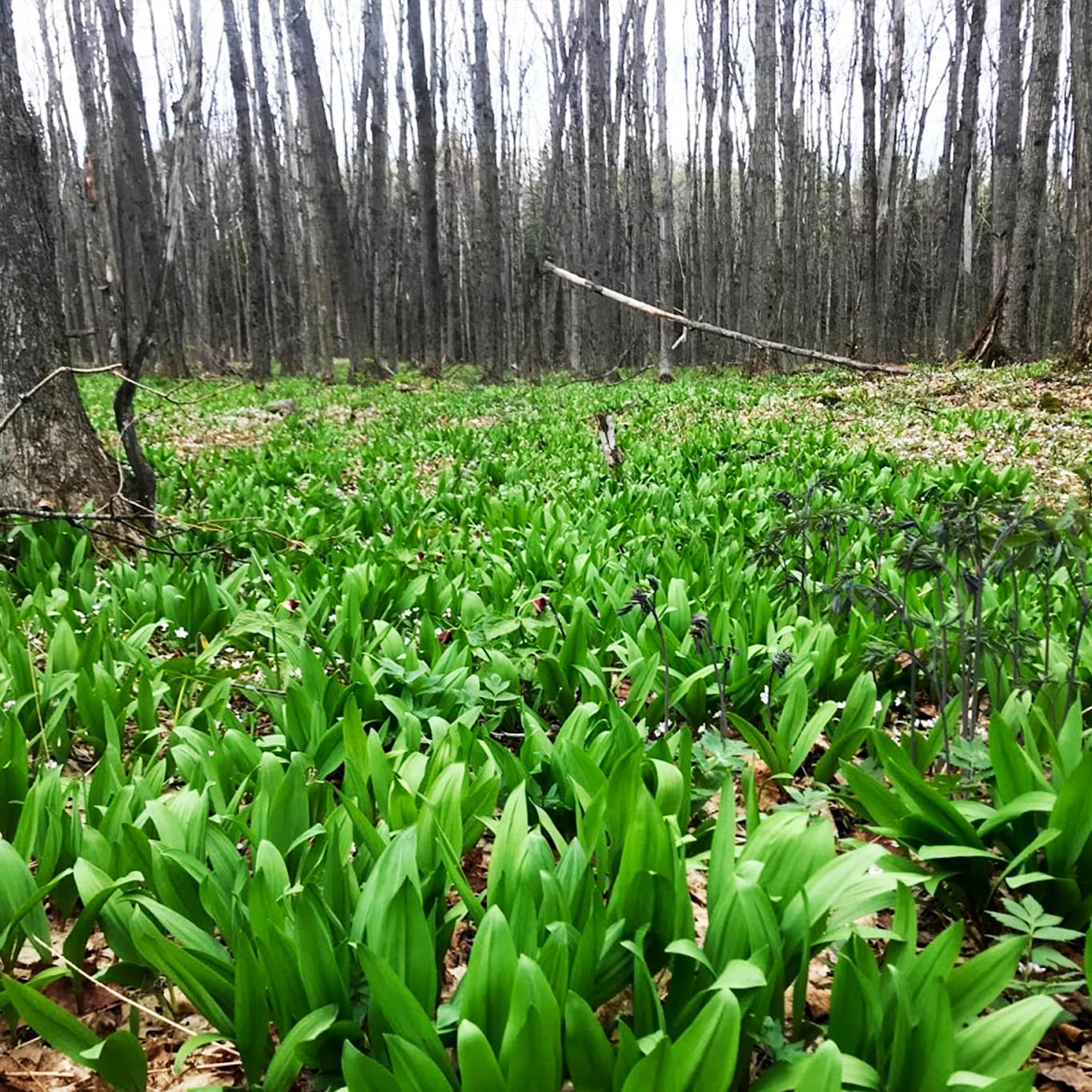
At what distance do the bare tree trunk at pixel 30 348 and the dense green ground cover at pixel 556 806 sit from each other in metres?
0.46

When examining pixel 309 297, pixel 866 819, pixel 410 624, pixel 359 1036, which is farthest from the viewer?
pixel 309 297

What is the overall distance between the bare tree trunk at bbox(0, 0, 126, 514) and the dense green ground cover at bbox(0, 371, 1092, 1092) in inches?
18.0

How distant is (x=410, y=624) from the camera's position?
365 centimetres

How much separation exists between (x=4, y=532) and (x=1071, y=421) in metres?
8.96

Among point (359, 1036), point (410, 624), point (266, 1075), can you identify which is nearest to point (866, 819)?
point (359, 1036)

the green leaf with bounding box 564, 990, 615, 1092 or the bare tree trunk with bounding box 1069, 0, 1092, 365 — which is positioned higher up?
the bare tree trunk with bounding box 1069, 0, 1092, 365

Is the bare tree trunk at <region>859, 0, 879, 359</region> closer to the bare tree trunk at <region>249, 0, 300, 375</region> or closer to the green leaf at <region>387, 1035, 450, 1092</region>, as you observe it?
the bare tree trunk at <region>249, 0, 300, 375</region>

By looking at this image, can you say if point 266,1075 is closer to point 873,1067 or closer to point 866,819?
point 873,1067

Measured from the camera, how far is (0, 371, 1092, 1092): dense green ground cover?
1320 mm

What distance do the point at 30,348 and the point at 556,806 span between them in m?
4.10

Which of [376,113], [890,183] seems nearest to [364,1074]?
[376,113]

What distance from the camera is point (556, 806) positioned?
2107 millimetres

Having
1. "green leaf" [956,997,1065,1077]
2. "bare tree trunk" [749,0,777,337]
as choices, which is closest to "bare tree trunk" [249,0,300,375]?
"bare tree trunk" [749,0,777,337]

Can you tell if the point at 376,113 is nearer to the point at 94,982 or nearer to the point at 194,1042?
the point at 94,982
